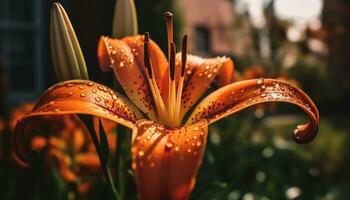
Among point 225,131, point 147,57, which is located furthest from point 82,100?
Answer: point 225,131

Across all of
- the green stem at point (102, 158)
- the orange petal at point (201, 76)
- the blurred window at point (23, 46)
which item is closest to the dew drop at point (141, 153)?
the green stem at point (102, 158)

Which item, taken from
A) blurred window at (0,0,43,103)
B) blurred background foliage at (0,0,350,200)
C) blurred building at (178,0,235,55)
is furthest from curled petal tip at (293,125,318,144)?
blurred building at (178,0,235,55)

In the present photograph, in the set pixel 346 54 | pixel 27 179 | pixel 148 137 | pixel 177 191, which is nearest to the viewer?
pixel 177 191

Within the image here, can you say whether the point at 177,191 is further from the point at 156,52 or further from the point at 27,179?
the point at 27,179

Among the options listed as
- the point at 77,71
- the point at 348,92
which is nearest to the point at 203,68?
the point at 77,71

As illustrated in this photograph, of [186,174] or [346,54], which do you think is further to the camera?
[346,54]

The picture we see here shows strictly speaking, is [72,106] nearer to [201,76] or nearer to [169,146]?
[169,146]

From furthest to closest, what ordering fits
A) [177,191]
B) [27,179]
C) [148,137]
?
[27,179]
[148,137]
[177,191]
